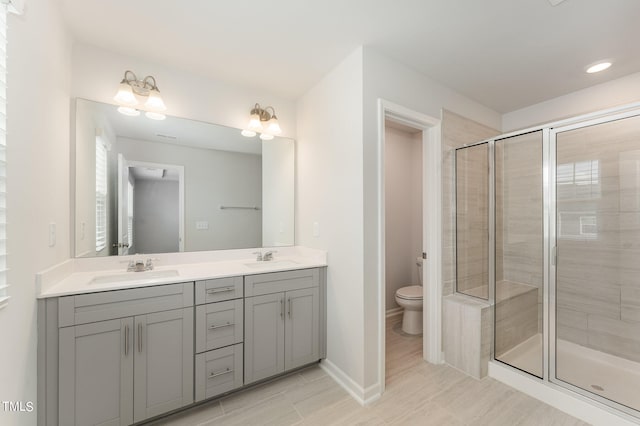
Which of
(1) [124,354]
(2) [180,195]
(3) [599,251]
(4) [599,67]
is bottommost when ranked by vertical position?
(1) [124,354]

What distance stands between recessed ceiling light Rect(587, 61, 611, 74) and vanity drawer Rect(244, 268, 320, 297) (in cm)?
284

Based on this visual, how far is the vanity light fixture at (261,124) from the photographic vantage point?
2.36m

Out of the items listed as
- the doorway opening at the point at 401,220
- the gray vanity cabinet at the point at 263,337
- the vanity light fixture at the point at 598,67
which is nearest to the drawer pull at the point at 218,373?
the gray vanity cabinet at the point at 263,337

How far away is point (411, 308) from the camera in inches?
110

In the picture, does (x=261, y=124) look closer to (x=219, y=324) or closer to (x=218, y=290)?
(x=218, y=290)

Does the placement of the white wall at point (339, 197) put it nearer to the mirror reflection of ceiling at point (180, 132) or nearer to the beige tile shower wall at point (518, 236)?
the mirror reflection of ceiling at point (180, 132)

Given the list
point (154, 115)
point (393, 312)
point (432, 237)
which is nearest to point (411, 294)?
point (393, 312)

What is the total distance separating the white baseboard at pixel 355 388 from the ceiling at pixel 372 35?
2.49 metres

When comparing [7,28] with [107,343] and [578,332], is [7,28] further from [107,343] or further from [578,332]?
[578,332]

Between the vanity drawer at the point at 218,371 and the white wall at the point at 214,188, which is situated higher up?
the white wall at the point at 214,188

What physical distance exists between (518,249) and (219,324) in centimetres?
269

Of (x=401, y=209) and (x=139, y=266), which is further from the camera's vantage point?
(x=401, y=209)

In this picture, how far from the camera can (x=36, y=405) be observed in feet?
4.11

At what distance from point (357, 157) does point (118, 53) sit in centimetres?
198
